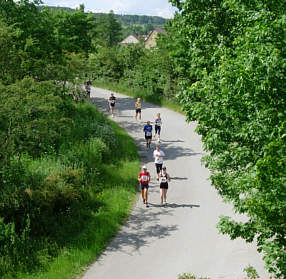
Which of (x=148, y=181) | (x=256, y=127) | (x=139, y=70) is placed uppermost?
(x=139, y=70)

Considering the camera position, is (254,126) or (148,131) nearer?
(254,126)

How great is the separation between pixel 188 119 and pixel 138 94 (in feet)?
78.6

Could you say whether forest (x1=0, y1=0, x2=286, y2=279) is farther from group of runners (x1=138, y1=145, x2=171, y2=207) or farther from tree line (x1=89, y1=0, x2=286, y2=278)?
group of runners (x1=138, y1=145, x2=171, y2=207)

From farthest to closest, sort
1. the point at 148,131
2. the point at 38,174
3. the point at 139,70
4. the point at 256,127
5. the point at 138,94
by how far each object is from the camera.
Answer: the point at 139,70
the point at 138,94
the point at 148,131
the point at 38,174
the point at 256,127

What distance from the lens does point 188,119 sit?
11.5m

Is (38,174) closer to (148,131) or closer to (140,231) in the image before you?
(140,231)

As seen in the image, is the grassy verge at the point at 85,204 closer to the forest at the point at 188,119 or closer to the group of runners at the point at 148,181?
the forest at the point at 188,119

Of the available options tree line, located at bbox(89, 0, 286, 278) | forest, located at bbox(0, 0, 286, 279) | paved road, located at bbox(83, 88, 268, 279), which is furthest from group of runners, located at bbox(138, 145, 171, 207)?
tree line, located at bbox(89, 0, 286, 278)

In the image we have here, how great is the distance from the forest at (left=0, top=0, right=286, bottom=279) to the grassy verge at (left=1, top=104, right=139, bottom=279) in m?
0.06

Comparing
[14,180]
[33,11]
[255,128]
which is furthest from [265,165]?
[33,11]

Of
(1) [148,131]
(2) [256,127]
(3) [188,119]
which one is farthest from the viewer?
(1) [148,131]

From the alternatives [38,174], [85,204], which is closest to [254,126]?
[85,204]

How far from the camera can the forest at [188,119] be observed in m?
7.02

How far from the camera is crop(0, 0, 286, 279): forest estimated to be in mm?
7023
